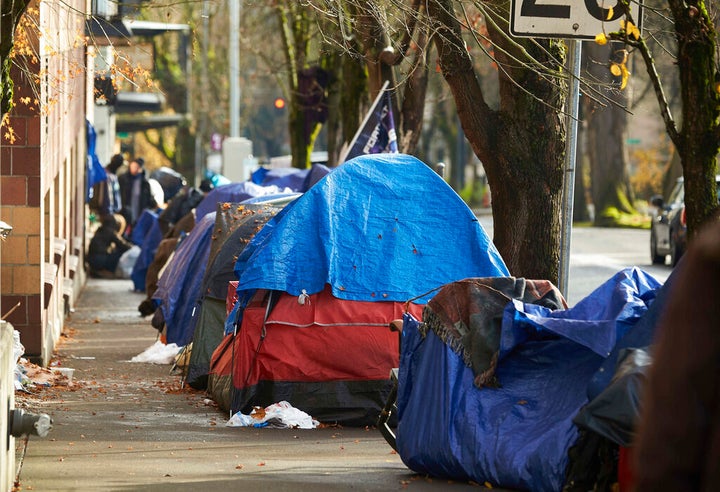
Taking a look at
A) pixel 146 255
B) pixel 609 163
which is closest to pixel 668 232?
pixel 146 255

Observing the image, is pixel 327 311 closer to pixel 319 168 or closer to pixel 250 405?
pixel 250 405

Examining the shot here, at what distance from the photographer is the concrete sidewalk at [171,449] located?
23.0 feet

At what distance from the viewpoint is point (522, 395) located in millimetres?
6645

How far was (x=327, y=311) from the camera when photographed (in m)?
9.57

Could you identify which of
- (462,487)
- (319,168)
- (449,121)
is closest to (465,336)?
(462,487)

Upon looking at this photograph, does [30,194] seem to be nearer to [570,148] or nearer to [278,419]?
[278,419]

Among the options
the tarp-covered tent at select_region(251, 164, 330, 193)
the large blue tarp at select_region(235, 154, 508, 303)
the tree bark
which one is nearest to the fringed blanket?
the large blue tarp at select_region(235, 154, 508, 303)

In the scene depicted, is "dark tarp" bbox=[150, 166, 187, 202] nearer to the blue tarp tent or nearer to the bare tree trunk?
the blue tarp tent

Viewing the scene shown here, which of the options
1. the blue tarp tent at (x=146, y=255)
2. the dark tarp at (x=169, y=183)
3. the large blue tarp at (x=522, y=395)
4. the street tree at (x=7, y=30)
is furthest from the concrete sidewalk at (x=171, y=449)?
the dark tarp at (x=169, y=183)

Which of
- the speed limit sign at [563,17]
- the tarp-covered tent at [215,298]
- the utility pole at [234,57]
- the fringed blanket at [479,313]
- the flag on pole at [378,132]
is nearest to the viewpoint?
the fringed blanket at [479,313]

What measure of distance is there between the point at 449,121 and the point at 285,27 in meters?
31.9

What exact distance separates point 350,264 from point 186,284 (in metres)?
4.09

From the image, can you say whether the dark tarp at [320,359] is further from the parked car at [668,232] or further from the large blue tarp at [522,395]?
the parked car at [668,232]

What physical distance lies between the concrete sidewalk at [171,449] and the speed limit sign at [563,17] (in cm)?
263
